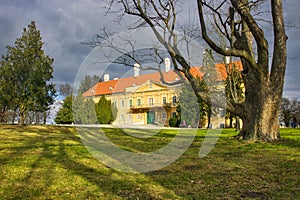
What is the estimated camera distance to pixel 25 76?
82.5 ft

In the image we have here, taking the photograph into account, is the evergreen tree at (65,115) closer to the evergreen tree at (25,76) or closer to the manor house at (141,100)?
the manor house at (141,100)

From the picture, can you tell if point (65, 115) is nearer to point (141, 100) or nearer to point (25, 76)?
point (141, 100)

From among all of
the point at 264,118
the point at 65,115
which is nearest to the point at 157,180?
the point at 264,118

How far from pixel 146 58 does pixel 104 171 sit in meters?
7.82

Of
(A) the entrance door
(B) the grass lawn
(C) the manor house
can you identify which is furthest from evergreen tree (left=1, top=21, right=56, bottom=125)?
(A) the entrance door

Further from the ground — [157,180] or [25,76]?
[25,76]

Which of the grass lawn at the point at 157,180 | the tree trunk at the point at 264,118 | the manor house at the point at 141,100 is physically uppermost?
the manor house at the point at 141,100

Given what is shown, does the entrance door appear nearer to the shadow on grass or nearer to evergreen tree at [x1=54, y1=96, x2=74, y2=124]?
evergreen tree at [x1=54, y1=96, x2=74, y2=124]

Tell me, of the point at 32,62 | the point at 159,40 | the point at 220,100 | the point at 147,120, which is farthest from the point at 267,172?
the point at 147,120

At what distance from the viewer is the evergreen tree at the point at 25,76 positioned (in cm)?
2478

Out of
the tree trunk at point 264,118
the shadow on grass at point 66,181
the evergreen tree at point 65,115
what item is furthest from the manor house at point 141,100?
the shadow on grass at point 66,181

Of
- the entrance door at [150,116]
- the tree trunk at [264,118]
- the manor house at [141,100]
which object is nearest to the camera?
the tree trunk at [264,118]

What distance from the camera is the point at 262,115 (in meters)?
9.51

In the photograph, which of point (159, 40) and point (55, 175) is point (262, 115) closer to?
point (159, 40)
